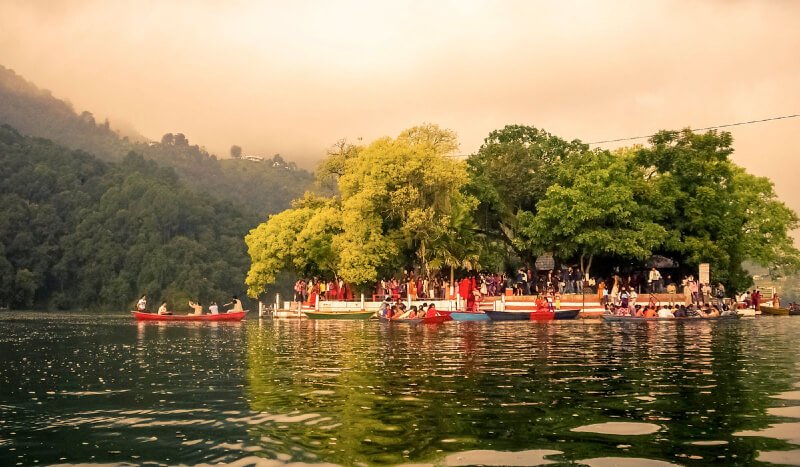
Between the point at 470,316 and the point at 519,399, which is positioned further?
the point at 470,316

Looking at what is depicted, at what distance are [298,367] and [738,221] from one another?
188 ft

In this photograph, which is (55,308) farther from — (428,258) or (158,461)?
(158,461)

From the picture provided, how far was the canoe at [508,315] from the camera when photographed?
52469 mm

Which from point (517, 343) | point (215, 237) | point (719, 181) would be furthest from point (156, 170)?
point (517, 343)

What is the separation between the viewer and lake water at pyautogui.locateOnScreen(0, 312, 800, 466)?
10211 millimetres

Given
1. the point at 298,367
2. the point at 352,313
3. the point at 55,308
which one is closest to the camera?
the point at 298,367

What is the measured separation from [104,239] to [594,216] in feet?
337

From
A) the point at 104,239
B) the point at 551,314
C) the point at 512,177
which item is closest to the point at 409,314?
the point at 551,314

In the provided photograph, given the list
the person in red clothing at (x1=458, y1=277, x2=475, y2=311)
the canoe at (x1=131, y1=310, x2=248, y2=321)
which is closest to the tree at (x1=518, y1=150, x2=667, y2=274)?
the person in red clothing at (x1=458, y1=277, x2=475, y2=311)

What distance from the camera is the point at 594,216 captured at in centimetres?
6234

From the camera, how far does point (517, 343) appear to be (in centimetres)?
3050

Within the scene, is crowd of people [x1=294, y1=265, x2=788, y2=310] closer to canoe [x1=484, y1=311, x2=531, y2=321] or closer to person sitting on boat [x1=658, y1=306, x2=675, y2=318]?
canoe [x1=484, y1=311, x2=531, y2=321]

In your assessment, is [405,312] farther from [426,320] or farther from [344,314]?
[344,314]

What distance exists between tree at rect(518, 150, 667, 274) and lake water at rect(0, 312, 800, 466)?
3547 cm
